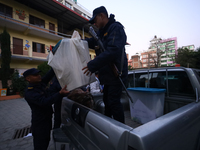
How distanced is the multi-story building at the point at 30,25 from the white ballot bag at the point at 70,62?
11106 mm

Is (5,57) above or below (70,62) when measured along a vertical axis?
Answer: above

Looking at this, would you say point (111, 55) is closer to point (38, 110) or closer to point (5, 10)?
point (38, 110)

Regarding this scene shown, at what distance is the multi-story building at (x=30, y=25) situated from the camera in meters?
12.5

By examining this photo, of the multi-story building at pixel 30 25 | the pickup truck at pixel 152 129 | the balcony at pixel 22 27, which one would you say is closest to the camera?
the pickup truck at pixel 152 129

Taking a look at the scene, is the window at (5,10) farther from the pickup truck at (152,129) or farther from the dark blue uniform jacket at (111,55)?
the pickup truck at (152,129)

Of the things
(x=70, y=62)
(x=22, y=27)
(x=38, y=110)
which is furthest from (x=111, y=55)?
(x=22, y=27)

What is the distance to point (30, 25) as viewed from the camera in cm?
1365

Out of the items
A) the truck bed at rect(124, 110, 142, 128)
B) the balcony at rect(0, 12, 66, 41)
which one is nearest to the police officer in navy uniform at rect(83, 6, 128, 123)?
the truck bed at rect(124, 110, 142, 128)

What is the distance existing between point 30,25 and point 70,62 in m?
15.8

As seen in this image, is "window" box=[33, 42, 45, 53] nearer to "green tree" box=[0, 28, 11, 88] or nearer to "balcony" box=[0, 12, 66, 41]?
"balcony" box=[0, 12, 66, 41]

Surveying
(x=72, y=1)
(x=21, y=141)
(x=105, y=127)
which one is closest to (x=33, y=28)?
(x=21, y=141)

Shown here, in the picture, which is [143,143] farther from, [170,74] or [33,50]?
[33,50]

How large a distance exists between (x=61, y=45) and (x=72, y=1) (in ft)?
107

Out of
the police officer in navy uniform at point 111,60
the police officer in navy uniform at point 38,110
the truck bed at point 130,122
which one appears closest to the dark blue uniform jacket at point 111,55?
the police officer in navy uniform at point 111,60
